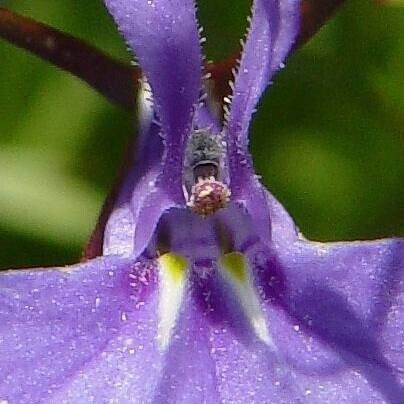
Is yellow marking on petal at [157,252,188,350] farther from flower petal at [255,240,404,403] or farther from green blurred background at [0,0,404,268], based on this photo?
green blurred background at [0,0,404,268]

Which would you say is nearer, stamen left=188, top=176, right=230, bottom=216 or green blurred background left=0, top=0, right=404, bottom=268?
stamen left=188, top=176, right=230, bottom=216

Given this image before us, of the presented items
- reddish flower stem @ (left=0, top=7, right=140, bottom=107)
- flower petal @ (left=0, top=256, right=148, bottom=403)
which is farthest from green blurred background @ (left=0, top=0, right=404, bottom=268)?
flower petal @ (left=0, top=256, right=148, bottom=403)

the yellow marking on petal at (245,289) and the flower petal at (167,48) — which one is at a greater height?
the flower petal at (167,48)

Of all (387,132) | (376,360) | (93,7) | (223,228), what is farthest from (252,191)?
(93,7)

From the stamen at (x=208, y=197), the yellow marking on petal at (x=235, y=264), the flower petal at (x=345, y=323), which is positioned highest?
the stamen at (x=208, y=197)

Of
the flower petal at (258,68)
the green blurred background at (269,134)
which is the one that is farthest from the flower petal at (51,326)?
the green blurred background at (269,134)

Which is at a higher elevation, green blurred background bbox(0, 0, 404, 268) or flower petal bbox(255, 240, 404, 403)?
green blurred background bbox(0, 0, 404, 268)

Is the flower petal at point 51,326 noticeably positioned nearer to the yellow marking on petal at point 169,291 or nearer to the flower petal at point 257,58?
the yellow marking on petal at point 169,291

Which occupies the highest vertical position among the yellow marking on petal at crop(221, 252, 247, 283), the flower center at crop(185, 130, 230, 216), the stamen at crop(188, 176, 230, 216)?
the flower center at crop(185, 130, 230, 216)
